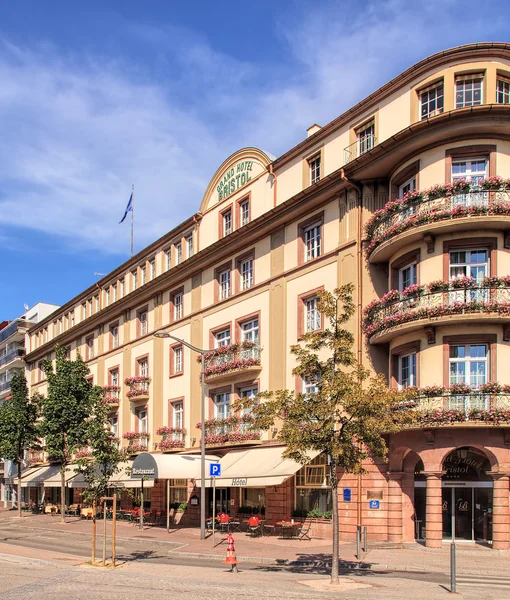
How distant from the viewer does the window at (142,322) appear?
49.6 m

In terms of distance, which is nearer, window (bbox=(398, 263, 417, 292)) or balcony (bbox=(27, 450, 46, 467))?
window (bbox=(398, 263, 417, 292))

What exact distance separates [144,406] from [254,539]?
61.1 feet

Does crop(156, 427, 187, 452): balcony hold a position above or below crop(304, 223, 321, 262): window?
below

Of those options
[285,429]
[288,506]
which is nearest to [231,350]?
[288,506]

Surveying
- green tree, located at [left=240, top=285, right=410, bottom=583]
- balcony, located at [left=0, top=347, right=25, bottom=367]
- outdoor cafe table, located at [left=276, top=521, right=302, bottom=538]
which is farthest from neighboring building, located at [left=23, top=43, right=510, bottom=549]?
balcony, located at [left=0, top=347, right=25, bottom=367]

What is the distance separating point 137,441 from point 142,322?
26.4 feet

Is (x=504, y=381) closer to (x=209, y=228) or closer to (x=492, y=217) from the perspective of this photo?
(x=492, y=217)

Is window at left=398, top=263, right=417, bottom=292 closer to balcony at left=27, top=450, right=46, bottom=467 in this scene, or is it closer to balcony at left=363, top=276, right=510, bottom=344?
balcony at left=363, top=276, right=510, bottom=344

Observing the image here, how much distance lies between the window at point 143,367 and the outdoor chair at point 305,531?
65.9ft

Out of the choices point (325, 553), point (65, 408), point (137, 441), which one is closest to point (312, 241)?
point (325, 553)

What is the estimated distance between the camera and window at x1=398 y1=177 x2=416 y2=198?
1129 inches

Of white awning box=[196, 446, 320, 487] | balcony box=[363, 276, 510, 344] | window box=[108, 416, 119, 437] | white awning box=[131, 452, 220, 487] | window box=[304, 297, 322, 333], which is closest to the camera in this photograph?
balcony box=[363, 276, 510, 344]

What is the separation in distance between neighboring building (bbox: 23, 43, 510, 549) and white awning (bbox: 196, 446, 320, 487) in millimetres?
92

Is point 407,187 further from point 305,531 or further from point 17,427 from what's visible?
point 17,427
